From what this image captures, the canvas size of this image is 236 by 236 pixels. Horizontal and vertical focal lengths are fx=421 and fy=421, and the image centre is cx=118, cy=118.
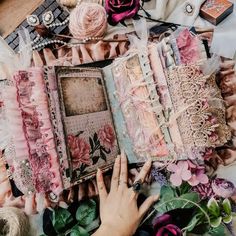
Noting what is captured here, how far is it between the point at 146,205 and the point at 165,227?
6 cm

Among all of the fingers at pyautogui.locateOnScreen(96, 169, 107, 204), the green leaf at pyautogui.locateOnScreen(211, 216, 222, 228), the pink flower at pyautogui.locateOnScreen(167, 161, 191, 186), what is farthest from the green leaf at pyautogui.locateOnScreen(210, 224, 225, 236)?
the fingers at pyautogui.locateOnScreen(96, 169, 107, 204)

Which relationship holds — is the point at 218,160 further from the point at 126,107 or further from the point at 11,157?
the point at 11,157

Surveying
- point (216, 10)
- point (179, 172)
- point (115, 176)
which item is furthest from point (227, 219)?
point (216, 10)

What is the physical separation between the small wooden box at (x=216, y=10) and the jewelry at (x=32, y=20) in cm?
40

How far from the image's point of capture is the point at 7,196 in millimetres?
920

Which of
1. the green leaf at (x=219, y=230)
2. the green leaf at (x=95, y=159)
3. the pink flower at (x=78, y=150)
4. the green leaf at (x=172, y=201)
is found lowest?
the green leaf at (x=219, y=230)

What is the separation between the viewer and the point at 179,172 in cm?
82

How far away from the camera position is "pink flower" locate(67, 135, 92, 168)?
30.1 inches

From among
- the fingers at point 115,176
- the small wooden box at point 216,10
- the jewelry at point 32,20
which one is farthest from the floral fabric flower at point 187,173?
the jewelry at point 32,20

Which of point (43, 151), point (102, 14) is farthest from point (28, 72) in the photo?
point (102, 14)

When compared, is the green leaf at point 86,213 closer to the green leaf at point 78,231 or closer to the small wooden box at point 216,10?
the green leaf at point 78,231

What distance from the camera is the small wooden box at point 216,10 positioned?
980 mm

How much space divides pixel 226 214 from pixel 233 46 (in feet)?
1.26

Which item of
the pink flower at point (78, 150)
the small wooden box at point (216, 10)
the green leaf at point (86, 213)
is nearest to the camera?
the pink flower at point (78, 150)
